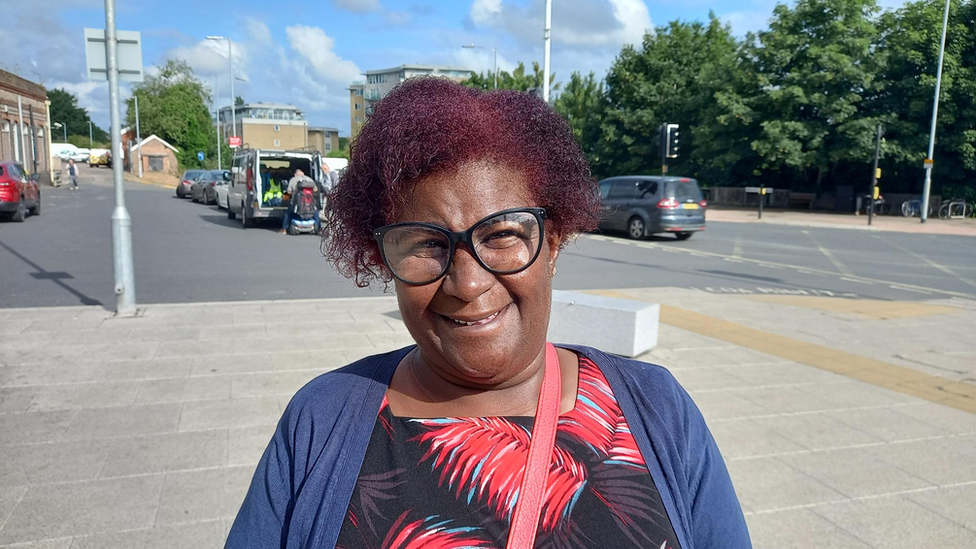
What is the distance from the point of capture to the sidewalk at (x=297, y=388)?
344 centimetres

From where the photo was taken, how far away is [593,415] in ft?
4.98

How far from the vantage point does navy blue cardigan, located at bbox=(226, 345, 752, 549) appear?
1392 mm

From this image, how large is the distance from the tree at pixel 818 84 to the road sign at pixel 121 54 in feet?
97.3

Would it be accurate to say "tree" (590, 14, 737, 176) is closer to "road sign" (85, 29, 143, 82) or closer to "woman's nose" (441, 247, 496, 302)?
"road sign" (85, 29, 143, 82)

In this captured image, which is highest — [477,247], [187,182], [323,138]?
[323,138]

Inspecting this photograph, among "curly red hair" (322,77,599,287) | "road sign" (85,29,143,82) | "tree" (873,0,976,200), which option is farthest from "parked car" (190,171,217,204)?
"curly red hair" (322,77,599,287)

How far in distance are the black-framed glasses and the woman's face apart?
2 centimetres

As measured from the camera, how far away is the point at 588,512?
4.50 ft

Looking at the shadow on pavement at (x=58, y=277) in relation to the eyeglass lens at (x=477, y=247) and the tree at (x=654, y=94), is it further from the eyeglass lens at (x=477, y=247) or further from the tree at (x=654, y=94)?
the tree at (x=654, y=94)

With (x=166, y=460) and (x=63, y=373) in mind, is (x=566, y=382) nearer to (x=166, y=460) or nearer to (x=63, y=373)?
(x=166, y=460)

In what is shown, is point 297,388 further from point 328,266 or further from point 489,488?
point 328,266

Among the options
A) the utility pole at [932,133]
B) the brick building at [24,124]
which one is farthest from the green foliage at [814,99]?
the brick building at [24,124]

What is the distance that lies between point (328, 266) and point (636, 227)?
922 centimetres

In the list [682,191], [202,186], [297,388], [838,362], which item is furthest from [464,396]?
[202,186]
